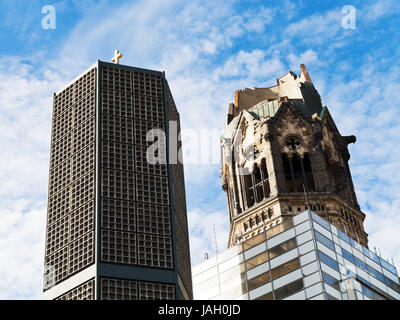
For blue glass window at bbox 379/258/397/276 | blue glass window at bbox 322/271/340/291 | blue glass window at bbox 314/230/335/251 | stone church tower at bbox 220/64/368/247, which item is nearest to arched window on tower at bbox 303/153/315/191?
stone church tower at bbox 220/64/368/247

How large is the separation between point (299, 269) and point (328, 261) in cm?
284

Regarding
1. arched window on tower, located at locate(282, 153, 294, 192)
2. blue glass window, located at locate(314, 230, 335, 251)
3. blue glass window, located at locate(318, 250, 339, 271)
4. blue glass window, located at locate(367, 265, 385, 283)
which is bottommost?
blue glass window, located at locate(318, 250, 339, 271)

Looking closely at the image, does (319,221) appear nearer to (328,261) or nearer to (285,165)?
(328,261)

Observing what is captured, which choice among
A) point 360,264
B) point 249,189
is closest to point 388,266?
point 360,264

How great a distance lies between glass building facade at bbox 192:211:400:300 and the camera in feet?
273

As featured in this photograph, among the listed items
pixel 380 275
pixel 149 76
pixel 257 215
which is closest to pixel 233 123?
pixel 257 215

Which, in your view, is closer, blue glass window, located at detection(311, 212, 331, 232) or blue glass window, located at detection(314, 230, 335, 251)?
blue glass window, located at detection(314, 230, 335, 251)

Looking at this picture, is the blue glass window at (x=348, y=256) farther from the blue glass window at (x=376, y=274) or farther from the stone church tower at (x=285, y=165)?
the stone church tower at (x=285, y=165)

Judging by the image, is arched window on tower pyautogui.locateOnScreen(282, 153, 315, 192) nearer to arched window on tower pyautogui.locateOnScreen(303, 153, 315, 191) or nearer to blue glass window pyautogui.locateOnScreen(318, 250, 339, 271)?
arched window on tower pyautogui.locateOnScreen(303, 153, 315, 191)

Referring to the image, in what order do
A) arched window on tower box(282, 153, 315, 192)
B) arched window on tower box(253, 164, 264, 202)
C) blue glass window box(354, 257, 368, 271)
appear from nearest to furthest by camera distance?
blue glass window box(354, 257, 368, 271), arched window on tower box(282, 153, 315, 192), arched window on tower box(253, 164, 264, 202)

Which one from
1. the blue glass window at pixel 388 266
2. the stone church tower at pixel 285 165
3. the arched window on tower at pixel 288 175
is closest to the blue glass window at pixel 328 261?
the blue glass window at pixel 388 266
